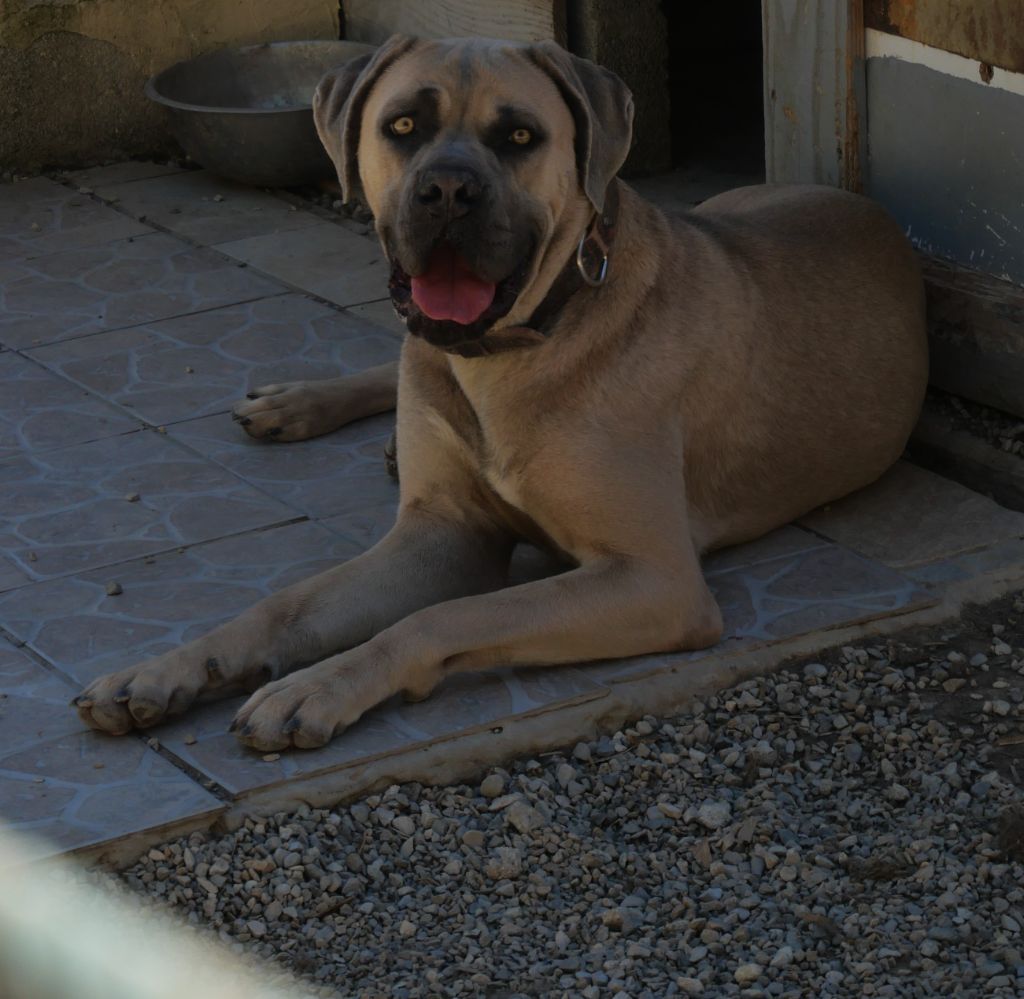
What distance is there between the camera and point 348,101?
3.81 metres

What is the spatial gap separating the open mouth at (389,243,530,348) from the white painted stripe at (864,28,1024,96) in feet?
4.99

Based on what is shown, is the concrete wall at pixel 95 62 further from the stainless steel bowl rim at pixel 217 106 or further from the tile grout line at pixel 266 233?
the tile grout line at pixel 266 233

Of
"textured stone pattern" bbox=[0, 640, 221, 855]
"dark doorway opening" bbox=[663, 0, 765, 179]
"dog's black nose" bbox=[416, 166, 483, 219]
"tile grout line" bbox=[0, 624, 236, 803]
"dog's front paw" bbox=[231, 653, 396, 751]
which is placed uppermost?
"dog's black nose" bbox=[416, 166, 483, 219]

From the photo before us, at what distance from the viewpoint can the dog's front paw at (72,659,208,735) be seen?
11.6 ft

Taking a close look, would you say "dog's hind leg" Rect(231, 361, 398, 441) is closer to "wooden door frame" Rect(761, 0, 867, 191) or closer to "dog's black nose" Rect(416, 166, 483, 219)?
"wooden door frame" Rect(761, 0, 867, 191)

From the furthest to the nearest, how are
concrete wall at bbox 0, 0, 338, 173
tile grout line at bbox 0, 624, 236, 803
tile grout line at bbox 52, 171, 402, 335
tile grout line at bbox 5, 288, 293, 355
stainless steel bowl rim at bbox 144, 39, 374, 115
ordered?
concrete wall at bbox 0, 0, 338, 173 < stainless steel bowl rim at bbox 144, 39, 374, 115 < tile grout line at bbox 52, 171, 402, 335 < tile grout line at bbox 5, 288, 293, 355 < tile grout line at bbox 0, 624, 236, 803

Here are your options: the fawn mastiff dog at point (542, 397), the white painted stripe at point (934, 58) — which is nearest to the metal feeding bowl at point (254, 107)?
the white painted stripe at point (934, 58)

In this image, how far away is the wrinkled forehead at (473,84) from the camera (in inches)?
141

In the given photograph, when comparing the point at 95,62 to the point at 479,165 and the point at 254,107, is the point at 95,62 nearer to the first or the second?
the point at 254,107

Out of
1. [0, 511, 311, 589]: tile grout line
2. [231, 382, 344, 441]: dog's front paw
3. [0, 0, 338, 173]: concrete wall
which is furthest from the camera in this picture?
[0, 0, 338, 173]: concrete wall

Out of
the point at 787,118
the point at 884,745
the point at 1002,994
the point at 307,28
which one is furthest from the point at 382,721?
the point at 307,28

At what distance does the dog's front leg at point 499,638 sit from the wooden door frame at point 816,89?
1710mm

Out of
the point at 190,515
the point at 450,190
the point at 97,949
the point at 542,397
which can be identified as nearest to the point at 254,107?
the point at 190,515

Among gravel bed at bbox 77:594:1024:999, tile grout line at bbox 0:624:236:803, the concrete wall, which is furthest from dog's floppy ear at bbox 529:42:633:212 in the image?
the concrete wall
